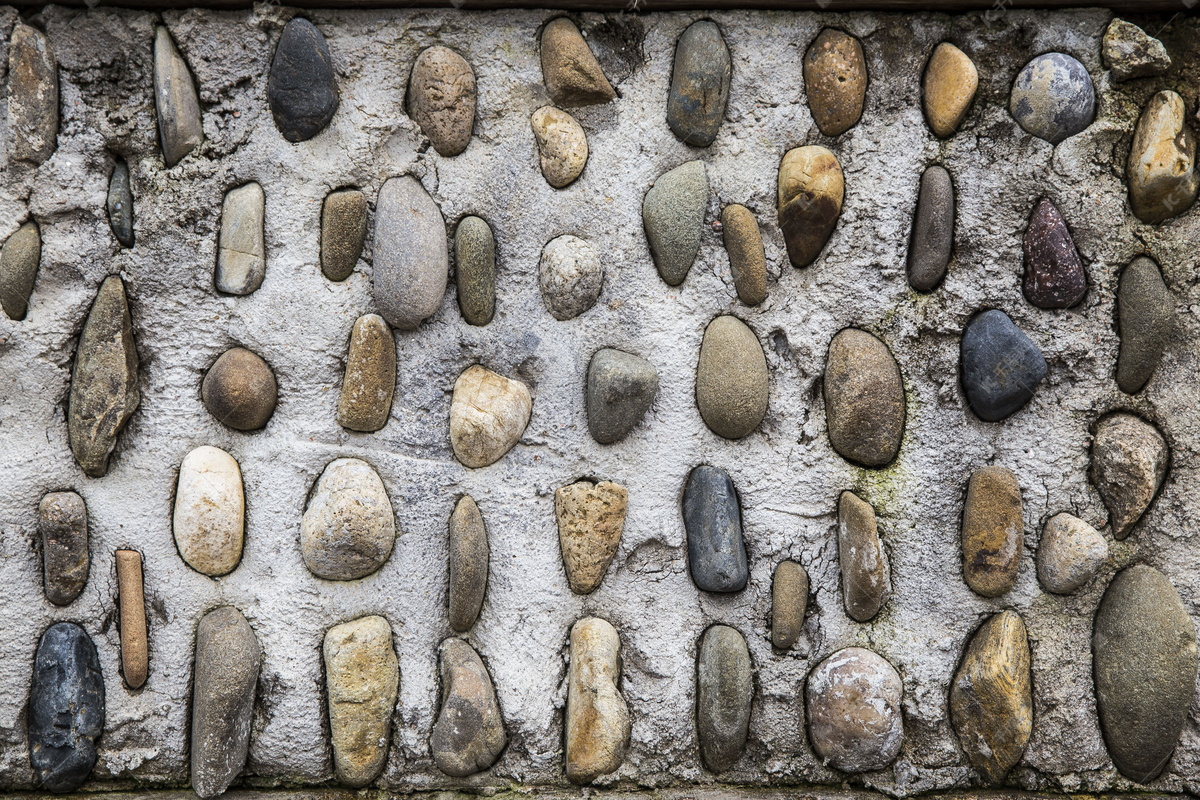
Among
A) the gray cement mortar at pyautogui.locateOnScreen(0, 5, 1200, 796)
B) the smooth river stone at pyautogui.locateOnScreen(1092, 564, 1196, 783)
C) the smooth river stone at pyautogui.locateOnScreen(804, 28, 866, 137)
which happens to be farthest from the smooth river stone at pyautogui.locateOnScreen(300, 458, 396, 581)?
the smooth river stone at pyautogui.locateOnScreen(1092, 564, 1196, 783)

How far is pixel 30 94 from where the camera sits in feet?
3.29

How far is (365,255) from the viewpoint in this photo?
3.44 ft

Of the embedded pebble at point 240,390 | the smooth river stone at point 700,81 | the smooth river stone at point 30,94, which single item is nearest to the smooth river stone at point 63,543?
the embedded pebble at point 240,390

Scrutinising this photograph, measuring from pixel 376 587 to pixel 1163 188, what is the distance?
1.27 metres

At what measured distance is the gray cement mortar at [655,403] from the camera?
104 cm

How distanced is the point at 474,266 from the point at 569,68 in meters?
0.31

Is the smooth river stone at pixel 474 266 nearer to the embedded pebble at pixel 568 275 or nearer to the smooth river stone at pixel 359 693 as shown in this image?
the embedded pebble at pixel 568 275

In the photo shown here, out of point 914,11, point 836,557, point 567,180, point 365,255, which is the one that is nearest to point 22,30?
point 365,255

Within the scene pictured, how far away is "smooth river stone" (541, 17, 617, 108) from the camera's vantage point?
3.37ft

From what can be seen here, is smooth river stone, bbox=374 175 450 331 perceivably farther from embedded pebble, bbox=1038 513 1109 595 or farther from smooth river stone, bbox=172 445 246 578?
embedded pebble, bbox=1038 513 1109 595

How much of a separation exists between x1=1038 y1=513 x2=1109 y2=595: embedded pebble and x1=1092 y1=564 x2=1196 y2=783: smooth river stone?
62 mm

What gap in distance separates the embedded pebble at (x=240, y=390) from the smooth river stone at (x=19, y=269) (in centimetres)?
26

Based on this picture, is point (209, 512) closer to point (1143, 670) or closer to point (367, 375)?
point (367, 375)

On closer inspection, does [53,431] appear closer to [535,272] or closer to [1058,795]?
[535,272]
